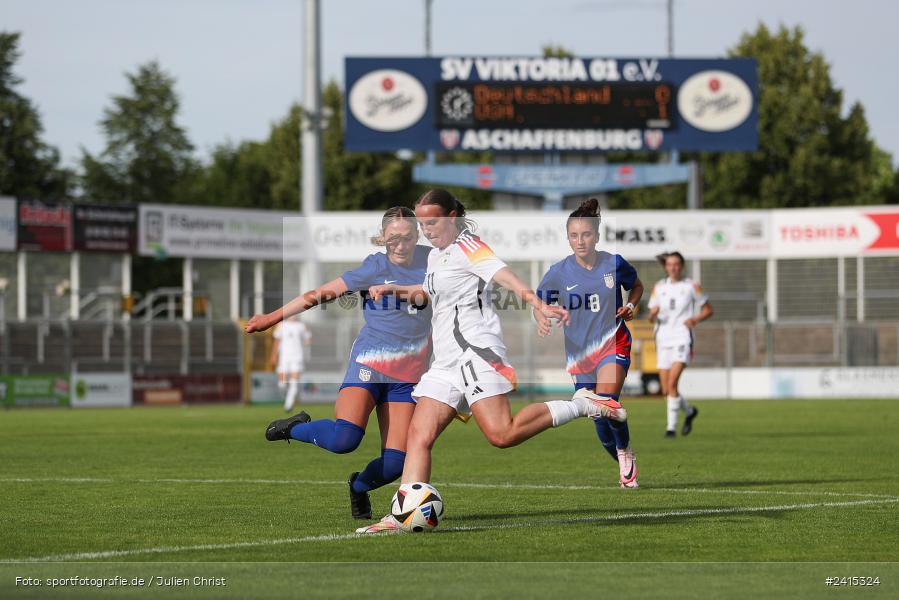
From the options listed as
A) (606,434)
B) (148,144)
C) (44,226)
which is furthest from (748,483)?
(148,144)

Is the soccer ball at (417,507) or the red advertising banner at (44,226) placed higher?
the red advertising banner at (44,226)

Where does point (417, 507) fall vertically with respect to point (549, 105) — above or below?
below

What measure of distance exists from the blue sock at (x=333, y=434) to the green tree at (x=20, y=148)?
65309 millimetres

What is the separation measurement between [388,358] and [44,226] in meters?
39.7

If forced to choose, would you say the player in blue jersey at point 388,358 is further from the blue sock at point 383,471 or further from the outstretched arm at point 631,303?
the outstretched arm at point 631,303

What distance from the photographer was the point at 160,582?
738 centimetres

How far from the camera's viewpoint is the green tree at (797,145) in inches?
2844

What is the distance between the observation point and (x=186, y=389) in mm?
38031

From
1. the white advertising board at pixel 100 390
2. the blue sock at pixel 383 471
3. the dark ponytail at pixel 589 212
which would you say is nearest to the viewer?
the blue sock at pixel 383 471

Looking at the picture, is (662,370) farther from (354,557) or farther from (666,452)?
(354,557)

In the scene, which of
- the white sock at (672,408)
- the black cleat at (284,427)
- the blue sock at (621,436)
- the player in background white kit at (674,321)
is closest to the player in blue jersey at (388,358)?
the black cleat at (284,427)

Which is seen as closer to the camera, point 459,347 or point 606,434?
point 459,347

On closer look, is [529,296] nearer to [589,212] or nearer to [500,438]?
[500,438]

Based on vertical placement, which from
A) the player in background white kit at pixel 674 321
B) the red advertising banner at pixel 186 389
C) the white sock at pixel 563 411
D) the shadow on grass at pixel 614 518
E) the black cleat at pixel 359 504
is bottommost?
the red advertising banner at pixel 186 389
